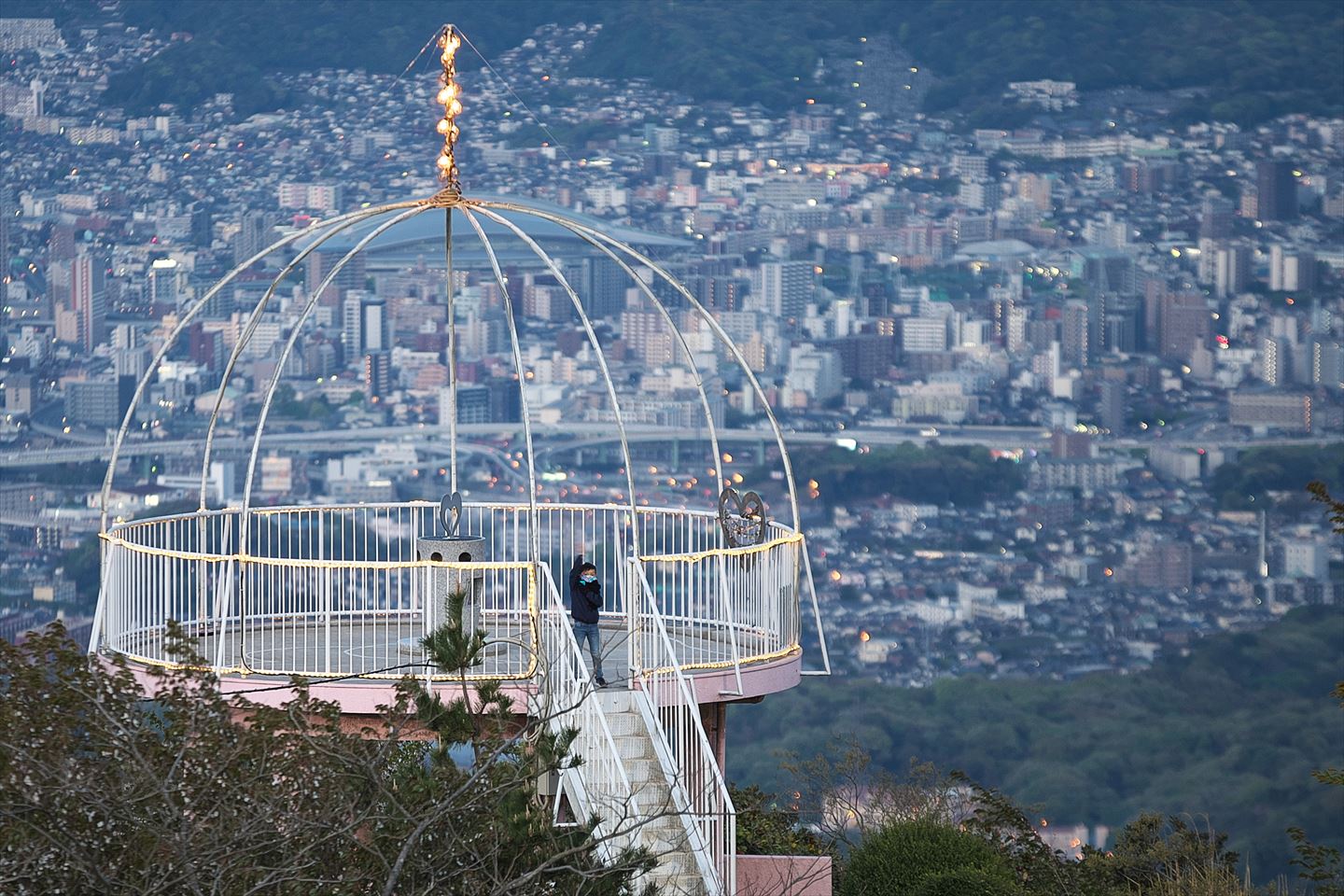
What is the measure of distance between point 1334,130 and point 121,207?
205 feet

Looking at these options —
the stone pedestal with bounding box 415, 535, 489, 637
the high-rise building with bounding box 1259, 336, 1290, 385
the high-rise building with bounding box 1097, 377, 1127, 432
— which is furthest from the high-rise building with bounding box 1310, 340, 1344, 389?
the stone pedestal with bounding box 415, 535, 489, 637

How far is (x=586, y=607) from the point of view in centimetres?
1436

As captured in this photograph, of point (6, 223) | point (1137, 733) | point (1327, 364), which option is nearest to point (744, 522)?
point (1137, 733)

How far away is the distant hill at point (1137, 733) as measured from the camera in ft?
238

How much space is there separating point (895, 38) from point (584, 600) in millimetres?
107080

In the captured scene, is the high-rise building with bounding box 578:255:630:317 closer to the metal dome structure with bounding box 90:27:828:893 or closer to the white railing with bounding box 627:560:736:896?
the metal dome structure with bounding box 90:27:828:893

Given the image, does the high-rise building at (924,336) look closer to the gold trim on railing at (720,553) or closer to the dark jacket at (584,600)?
the gold trim on railing at (720,553)

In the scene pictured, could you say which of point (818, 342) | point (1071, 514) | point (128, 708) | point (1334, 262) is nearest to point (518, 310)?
point (818, 342)

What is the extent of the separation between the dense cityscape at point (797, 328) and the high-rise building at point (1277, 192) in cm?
24

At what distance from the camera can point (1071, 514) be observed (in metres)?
90.9

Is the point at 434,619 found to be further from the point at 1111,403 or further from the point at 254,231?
the point at 254,231

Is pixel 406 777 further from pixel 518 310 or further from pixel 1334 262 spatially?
pixel 1334 262

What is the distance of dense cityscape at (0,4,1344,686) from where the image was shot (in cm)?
8675

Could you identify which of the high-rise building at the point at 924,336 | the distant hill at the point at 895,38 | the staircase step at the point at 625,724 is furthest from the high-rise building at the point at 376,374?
the staircase step at the point at 625,724
